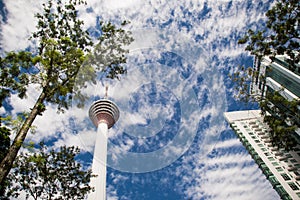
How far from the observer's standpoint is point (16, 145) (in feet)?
29.1

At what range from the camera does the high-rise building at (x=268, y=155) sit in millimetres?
40844

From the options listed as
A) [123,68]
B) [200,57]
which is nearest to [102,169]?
[123,68]

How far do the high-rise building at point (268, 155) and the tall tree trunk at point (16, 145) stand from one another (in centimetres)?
3546

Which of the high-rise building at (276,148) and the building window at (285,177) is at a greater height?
the high-rise building at (276,148)

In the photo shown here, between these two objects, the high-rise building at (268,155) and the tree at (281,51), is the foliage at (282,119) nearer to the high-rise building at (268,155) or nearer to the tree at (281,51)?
the tree at (281,51)

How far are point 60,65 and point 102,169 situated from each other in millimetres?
17233

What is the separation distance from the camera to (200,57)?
976 cm

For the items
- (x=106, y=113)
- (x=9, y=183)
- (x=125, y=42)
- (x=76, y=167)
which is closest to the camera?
(x=125, y=42)

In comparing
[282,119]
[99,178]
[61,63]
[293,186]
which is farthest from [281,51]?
[293,186]

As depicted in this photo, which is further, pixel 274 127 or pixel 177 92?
pixel 274 127

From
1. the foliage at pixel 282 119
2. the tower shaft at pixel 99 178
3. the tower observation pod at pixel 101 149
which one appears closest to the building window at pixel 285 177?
the tower observation pod at pixel 101 149

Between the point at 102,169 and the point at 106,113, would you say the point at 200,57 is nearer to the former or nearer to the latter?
the point at 102,169

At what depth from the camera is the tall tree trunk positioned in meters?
8.22

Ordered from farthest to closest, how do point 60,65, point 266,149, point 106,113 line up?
point 266,149 < point 106,113 < point 60,65
